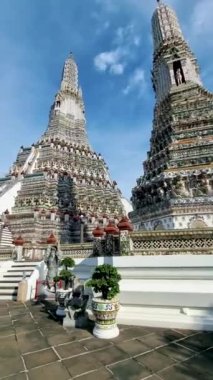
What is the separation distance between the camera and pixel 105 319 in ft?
19.5

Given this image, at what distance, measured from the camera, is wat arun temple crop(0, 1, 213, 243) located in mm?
17203

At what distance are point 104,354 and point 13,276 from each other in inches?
422

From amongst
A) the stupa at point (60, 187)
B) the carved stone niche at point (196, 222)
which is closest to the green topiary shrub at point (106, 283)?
the carved stone niche at point (196, 222)

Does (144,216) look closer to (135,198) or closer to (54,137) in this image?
(135,198)

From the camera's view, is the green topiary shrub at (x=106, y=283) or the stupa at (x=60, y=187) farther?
the stupa at (x=60, y=187)

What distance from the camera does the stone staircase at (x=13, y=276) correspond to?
12.2 meters

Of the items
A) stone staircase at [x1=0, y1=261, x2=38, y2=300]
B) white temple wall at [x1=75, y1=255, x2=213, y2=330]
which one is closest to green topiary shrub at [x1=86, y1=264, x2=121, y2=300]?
white temple wall at [x1=75, y1=255, x2=213, y2=330]

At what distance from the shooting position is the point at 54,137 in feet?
150

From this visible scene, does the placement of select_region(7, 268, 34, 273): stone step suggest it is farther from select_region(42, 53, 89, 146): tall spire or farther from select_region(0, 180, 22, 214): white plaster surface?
select_region(42, 53, 89, 146): tall spire

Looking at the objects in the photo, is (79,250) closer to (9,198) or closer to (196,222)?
(196,222)

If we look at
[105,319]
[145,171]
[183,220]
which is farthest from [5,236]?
[105,319]

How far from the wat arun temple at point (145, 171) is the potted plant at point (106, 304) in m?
10.7

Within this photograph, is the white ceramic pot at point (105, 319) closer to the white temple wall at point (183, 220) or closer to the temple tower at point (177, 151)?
the white temple wall at point (183, 220)

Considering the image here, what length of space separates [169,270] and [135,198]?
47.6ft
